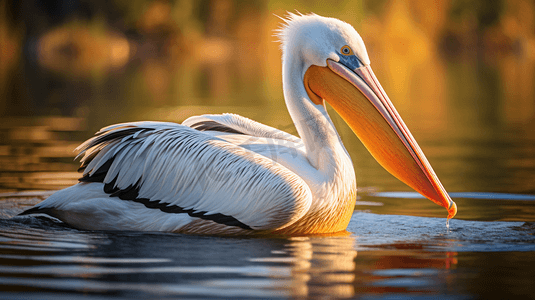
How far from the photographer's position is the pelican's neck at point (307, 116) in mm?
5273

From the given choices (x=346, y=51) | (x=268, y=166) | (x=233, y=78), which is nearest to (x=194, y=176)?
(x=268, y=166)

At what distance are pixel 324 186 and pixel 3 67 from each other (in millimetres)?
24801

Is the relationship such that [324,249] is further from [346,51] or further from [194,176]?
[346,51]

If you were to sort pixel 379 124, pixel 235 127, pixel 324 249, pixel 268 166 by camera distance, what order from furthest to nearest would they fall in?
1. pixel 235 127
2. pixel 379 124
3. pixel 268 166
4. pixel 324 249

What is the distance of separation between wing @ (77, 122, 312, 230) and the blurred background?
4.13ft

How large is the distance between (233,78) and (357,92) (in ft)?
69.6

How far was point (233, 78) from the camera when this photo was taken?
2622cm

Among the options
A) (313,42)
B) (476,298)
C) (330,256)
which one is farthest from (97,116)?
(476,298)

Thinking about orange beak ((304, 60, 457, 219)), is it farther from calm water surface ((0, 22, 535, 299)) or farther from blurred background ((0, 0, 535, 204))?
blurred background ((0, 0, 535, 204))

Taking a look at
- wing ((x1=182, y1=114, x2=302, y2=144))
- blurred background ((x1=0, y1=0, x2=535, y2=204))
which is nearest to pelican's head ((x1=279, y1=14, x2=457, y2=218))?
blurred background ((x1=0, y1=0, x2=535, y2=204))

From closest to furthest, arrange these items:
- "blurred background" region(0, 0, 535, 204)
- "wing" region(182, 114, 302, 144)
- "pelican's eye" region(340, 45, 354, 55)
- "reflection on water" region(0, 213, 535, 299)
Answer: "reflection on water" region(0, 213, 535, 299)
"pelican's eye" region(340, 45, 354, 55)
"wing" region(182, 114, 302, 144)
"blurred background" region(0, 0, 535, 204)

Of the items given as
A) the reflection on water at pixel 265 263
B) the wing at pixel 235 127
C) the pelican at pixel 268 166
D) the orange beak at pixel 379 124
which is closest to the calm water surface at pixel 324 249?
the reflection on water at pixel 265 263

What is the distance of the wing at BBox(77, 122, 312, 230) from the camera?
482 centimetres

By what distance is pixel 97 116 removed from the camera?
1342 centimetres
